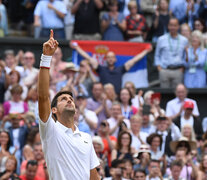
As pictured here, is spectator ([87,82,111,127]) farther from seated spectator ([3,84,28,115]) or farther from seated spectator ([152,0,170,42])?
seated spectator ([152,0,170,42])

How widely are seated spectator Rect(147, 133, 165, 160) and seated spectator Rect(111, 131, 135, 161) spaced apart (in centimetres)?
44

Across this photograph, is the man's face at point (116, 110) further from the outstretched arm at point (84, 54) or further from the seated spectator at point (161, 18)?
the seated spectator at point (161, 18)

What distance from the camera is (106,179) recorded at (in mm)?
11289

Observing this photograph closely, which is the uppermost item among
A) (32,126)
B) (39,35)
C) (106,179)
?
(39,35)

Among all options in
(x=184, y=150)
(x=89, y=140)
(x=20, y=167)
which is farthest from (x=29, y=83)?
(x=89, y=140)

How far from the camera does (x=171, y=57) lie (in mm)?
15828

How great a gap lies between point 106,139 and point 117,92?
2.63 metres

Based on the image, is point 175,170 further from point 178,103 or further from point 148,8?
point 148,8

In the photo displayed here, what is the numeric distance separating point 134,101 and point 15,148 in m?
3.10

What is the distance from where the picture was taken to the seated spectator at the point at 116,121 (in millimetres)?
13070

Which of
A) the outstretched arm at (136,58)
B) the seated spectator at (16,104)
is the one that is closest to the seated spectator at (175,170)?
the seated spectator at (16,104)

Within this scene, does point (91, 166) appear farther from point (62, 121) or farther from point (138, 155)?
point (138, 155)

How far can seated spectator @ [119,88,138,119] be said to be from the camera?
1370cm

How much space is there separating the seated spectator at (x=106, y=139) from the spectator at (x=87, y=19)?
4.44 m
